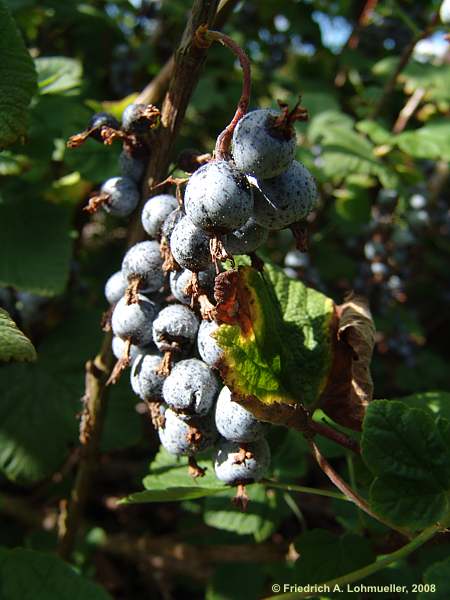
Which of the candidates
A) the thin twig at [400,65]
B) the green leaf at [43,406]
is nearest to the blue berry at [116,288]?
the green leaf at [43,406]

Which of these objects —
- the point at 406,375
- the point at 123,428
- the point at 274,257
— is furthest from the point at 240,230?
the point at 406,375

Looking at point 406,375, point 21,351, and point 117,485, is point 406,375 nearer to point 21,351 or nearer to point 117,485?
point 117,485

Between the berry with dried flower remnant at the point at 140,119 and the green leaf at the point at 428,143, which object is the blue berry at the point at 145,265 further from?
the green leaf at the point at 428,143

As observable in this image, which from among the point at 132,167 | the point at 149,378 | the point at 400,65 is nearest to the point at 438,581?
the point at 149,378

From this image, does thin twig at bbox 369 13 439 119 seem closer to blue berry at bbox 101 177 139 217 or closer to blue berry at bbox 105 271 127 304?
blue berry at bbox 101 177 139 217

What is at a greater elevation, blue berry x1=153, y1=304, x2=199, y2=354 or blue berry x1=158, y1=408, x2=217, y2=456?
blue berry x1=153, y1=304, x2=199, y2=354

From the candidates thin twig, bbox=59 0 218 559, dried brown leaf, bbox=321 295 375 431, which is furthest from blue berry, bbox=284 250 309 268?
thin twig, bbox=59 0 218 559
